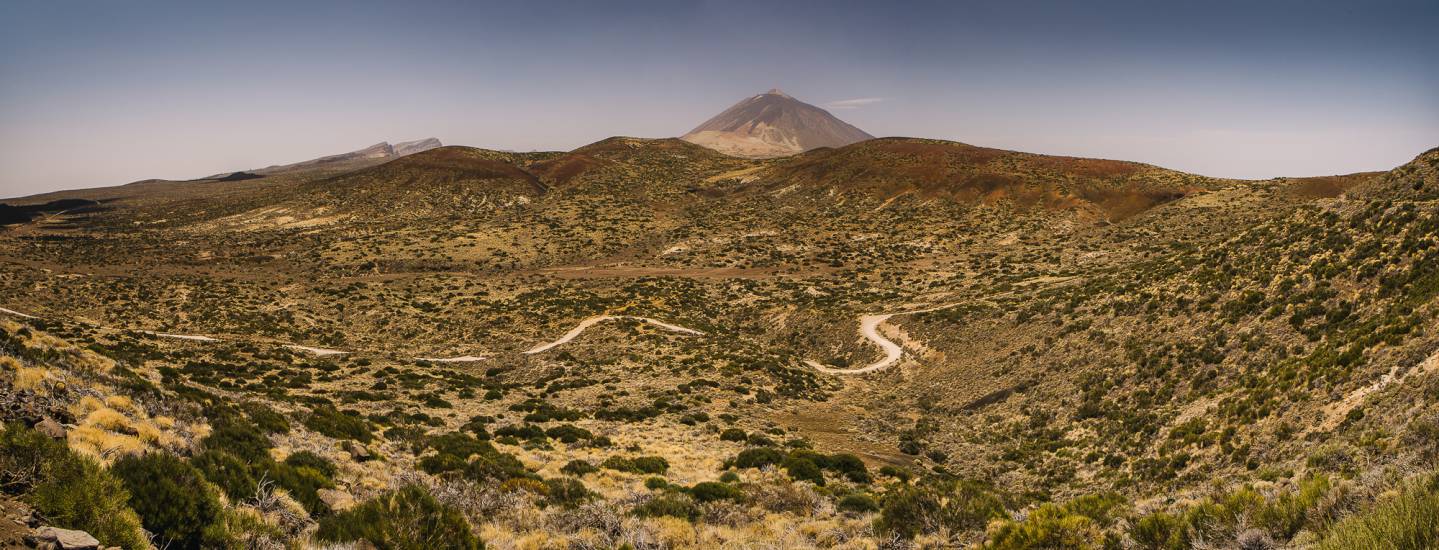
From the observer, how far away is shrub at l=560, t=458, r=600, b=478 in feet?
52.5

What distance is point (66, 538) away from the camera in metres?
4.92

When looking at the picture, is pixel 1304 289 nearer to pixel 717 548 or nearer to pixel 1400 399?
pixel 1400 399

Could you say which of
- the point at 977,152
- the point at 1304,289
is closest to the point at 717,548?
the point at 1304,289

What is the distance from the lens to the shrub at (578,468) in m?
16.0

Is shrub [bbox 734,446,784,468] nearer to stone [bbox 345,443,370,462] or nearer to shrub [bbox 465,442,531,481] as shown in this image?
shrub [bbox 465,442,531,481]

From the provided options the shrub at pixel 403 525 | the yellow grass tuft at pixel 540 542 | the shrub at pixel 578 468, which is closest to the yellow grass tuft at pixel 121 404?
the shrub at pixel 403 525

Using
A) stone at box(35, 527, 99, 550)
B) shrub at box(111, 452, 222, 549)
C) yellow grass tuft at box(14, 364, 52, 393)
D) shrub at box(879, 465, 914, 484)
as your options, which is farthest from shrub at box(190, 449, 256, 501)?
shrub at box(879, 465, 914, 484)

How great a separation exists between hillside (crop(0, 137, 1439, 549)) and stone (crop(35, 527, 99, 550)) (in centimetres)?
49

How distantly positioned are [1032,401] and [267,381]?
35660 mm

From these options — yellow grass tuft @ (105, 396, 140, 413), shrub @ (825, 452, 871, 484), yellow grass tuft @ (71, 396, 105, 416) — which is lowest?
shrub @ (825, 452, 871, 484)

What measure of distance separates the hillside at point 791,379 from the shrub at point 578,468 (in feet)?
0.41

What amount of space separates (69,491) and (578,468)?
1139 cm

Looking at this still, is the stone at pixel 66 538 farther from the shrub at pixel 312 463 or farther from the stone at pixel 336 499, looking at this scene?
the shrub at pixel 312 463

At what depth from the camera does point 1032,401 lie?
81.1ft
